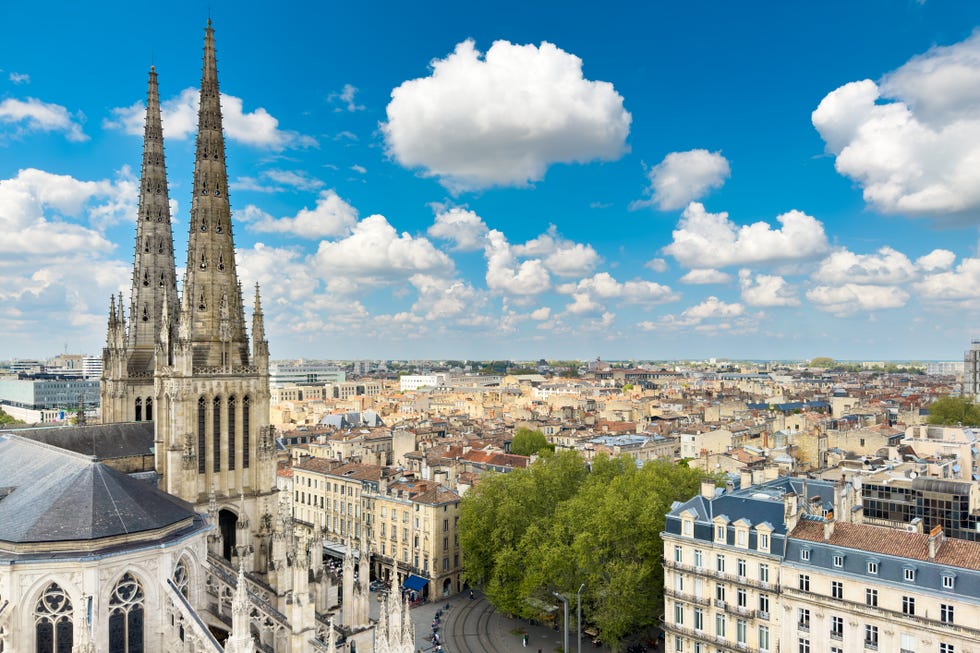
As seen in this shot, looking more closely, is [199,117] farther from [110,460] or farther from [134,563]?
[134,563]

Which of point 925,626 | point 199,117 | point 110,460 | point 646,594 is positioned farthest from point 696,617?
point 199,117

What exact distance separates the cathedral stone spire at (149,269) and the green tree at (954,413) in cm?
11476

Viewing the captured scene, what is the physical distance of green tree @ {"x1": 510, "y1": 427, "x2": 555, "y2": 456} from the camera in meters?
96.9

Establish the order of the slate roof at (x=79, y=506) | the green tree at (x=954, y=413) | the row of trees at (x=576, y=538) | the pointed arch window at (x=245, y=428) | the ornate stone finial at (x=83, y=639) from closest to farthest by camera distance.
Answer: the ornate stone finial at (x=83, y=639) < the slate roof at (x=79, y=506) < the pointed arch window at (x=245, y=428) < the row of trees at (x=576, y=538) < the green tree at (x=954, y=413)

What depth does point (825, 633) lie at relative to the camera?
36312 millimetres

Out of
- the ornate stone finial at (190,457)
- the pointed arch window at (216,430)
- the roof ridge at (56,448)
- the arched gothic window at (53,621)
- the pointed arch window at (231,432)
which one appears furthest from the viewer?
the pointed arch window at (231,432)

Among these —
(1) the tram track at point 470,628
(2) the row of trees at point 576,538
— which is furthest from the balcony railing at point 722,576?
(1) the tram track at point 470,628

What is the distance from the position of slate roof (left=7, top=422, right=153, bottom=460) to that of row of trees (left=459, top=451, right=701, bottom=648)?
24932 millimetres

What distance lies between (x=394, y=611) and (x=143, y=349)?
32.5 metres

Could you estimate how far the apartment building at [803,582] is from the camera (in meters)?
33.1

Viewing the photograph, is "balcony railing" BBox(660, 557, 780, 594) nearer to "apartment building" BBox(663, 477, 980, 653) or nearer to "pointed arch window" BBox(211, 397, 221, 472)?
"apartment building" BBox(663, 477, 980, 653)

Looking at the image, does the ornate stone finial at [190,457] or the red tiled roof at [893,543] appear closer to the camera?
the red tiled roof at [893,543]

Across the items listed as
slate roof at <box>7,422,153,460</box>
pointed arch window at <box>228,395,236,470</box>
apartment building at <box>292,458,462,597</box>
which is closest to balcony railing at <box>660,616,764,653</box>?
apartment building at <box>292,458,462,597</box>

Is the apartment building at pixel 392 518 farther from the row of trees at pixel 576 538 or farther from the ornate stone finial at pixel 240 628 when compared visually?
the ornate stone finial at pixel 240 628
